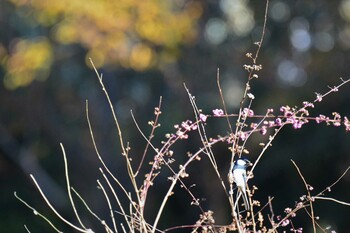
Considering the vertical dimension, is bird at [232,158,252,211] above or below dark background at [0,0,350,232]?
above

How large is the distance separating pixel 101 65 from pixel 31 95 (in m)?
2.43

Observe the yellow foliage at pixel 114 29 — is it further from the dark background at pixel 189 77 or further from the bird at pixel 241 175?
the bird at pixel 241 175

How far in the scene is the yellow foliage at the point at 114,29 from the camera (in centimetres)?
958

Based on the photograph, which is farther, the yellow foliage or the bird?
the yellow foliage

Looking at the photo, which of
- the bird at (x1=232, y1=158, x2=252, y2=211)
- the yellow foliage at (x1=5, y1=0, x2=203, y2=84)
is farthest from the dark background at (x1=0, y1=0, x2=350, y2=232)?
the bird at (x1=232, y1=158, x2=252, y2=211)

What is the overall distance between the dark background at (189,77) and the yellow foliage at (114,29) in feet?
0.05

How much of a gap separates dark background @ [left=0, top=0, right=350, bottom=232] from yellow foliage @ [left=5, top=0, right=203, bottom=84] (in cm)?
1

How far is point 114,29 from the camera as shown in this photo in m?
9.82

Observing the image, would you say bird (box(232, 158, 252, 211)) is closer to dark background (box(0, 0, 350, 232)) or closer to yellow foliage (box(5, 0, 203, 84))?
dark background (box(0, 0, 350, 232))

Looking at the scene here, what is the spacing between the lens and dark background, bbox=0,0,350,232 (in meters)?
9.49

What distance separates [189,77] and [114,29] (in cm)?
109

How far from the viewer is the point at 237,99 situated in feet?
34.3

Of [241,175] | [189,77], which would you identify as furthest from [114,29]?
[241,175]

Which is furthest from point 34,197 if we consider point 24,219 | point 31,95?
point 31,95
